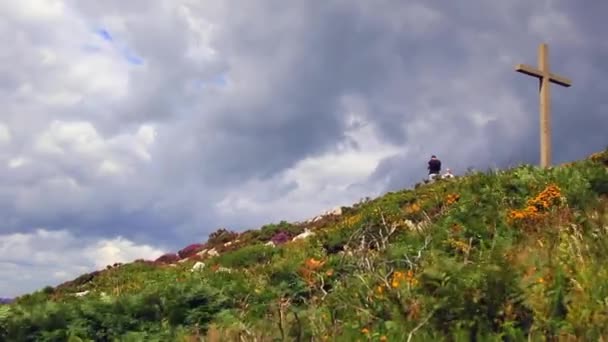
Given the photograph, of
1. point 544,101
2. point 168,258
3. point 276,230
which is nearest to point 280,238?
point 276,230

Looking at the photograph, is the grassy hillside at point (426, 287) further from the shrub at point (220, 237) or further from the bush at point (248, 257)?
the shrub at point (220, 237)

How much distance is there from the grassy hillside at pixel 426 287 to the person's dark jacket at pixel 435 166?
44.6 ft

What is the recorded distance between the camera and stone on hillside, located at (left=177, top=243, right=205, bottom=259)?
1059 inches

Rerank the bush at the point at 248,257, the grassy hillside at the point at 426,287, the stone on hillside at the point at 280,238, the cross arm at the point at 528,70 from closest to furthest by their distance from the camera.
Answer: the grassy hillside at the point at 426,287
the bush at the point at 248,257
the cross arm at the point at 528,70
the stone on hillside at the point at 280,238

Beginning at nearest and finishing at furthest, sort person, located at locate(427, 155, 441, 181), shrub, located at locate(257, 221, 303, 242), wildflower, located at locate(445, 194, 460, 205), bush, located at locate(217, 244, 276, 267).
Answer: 1. wildflower, located at locate(445, 194, 460, 205)
2. bush, located at locate(217, 244, 276, 267)
3. shrub, located at locate(257, 221, 303, 242)
4. person, located at locate(427, 155, 441, 181)

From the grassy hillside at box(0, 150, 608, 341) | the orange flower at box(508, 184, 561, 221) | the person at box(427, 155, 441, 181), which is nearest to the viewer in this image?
the grassy hillside at box(0, 150, 608, 341)

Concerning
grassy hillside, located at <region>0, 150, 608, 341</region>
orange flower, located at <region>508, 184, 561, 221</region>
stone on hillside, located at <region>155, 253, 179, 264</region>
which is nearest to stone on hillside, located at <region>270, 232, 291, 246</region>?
stone on hillside, located at <region>155, 253, 179, 264</region>

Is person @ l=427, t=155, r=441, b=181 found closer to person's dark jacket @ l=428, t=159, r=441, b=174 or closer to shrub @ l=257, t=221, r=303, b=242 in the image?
person's dark jacket @ l=428, t=159, r=441, b=174

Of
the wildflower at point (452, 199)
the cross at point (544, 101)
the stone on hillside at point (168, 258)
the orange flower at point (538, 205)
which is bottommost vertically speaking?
the orange flower at point (538, 205)

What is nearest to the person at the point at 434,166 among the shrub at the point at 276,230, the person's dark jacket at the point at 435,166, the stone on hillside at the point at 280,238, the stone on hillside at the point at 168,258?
the person's dark jacket at the point at 435,166

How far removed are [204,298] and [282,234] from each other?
1592cm

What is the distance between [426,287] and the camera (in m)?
5.39

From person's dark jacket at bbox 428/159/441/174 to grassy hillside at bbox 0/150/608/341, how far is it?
1358 cm

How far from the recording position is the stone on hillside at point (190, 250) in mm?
26891
